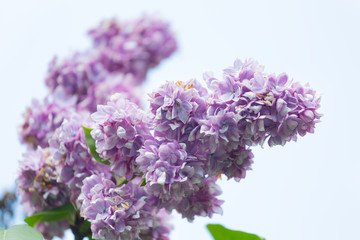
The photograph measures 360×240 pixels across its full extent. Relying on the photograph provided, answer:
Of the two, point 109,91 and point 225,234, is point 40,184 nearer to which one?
point 225,234

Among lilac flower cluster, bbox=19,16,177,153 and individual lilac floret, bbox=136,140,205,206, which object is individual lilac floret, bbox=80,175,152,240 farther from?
lilac flower cluster, bbox=19,16,177,153

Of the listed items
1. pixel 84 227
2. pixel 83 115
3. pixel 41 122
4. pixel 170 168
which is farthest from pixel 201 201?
pixel 41 122

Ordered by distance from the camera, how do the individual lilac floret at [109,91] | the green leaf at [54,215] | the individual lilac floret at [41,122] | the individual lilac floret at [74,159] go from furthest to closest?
the individual lilac floret at [109,91], the individual lilac floret at [41,122], the green leaf at [54,215], the individual lilac floret at [74,159]

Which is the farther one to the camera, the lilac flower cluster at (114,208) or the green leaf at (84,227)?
the green leaf at (84,227)

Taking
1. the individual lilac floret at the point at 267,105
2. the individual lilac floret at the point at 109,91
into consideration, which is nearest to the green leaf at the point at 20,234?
the individual lilac floret at the point at 267,105

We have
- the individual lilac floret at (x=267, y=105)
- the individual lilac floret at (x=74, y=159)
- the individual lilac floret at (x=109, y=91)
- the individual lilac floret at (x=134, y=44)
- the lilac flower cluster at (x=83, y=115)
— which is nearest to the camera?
the individual lilac floret at (x=267, y=105)

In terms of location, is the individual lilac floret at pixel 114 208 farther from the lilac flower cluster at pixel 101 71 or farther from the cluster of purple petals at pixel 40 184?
the lilac flower cluster at pixel 101 71

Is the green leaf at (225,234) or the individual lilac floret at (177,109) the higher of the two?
the individual lilac floret at (177,109)

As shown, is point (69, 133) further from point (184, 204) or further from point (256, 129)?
point (256, 129)
